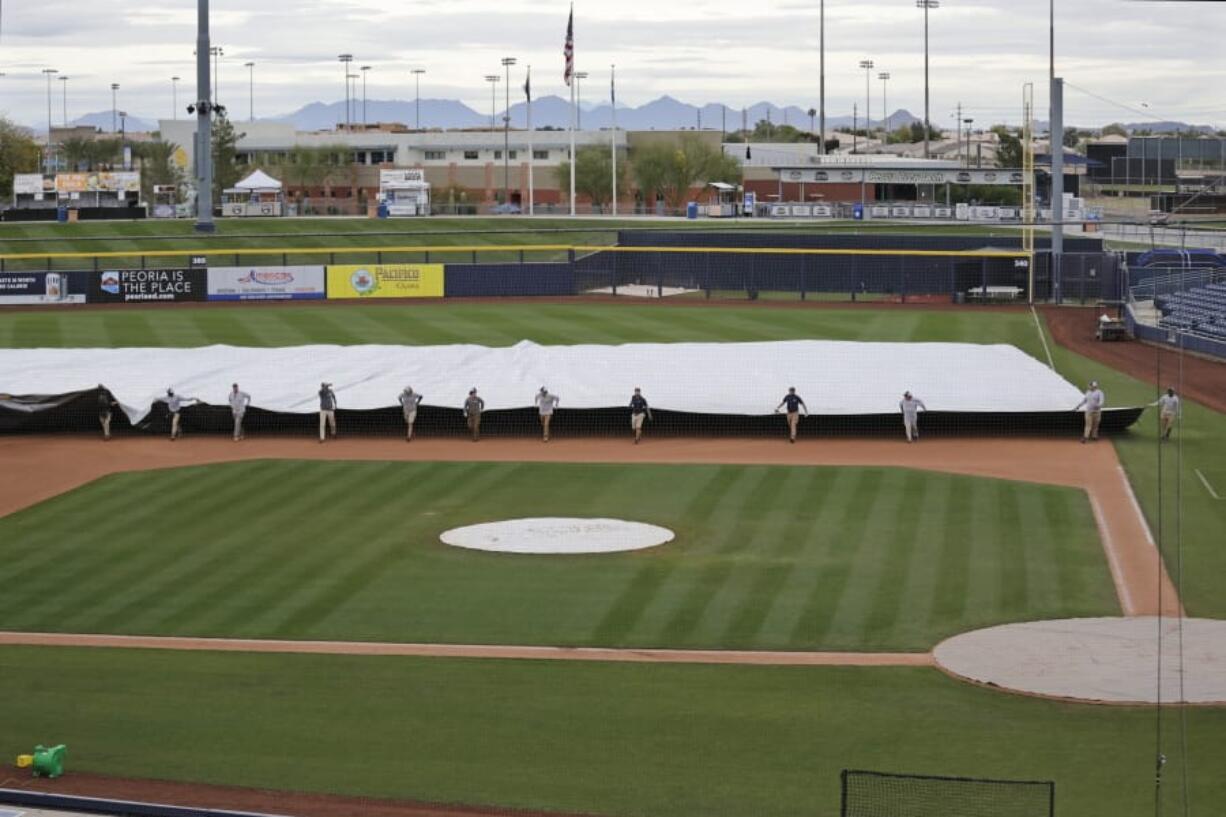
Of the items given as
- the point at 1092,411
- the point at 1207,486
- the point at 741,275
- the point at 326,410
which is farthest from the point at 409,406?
the point at 741,275

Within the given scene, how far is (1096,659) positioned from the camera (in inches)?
844

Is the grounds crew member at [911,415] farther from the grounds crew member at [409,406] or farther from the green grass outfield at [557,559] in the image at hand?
the grounds crew member at [409,406]

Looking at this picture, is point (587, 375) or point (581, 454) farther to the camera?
point (587, 375)

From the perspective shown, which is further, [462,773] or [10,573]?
[10,573]

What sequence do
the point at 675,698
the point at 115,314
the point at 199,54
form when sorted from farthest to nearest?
the point at 199,54
the point at 115,314
the point at 675,698

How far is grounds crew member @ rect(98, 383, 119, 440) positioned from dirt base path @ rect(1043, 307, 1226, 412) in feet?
81.0

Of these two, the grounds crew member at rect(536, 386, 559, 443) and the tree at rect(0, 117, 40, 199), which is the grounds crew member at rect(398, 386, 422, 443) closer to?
the grounds crew member at rect(536, 386, 559, 443)

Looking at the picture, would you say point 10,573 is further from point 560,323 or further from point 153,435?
point 560,323

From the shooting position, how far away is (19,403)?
1620 inches

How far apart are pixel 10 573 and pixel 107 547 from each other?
2.06m

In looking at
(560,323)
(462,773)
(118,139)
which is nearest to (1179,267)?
(560,323)

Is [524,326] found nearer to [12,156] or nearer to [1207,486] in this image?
[1207,486]

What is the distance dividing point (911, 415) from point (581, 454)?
24.7 feet

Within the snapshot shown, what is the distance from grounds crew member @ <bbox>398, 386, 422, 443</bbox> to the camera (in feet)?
130
